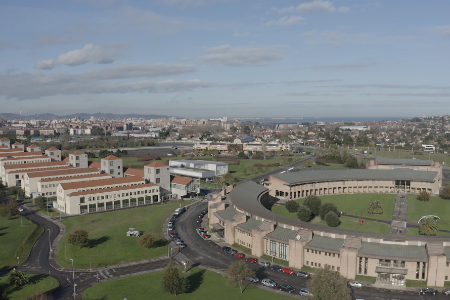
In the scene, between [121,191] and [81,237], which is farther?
[121,191]

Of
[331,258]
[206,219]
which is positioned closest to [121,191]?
[206,219]

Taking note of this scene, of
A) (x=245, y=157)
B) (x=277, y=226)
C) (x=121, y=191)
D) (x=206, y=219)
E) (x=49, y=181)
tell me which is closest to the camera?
(x=277, y=226)

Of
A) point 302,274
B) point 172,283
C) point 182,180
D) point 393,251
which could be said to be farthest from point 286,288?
point 182,180

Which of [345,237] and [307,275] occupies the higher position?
[345,237]

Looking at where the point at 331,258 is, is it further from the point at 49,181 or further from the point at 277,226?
the point at 49,181

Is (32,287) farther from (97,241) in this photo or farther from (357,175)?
(357,175)

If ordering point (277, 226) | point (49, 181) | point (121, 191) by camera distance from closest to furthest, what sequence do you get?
point (277, 226)
point (121, 191)
point (49, 181)

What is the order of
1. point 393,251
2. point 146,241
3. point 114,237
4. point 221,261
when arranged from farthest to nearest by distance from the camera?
point 114,237, point 146,241, point 221,261, point 393,251

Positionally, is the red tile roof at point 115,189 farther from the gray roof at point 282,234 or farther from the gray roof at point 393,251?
the gray roof at point 393,251
